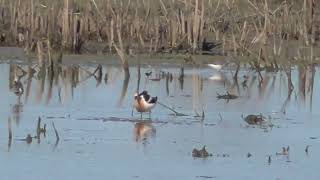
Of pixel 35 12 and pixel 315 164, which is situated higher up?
pixel 35 12

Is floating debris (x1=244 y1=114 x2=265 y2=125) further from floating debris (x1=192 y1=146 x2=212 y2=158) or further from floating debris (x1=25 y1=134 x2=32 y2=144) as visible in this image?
floating debris (x1=25 y1=134 x2=32 y2=144)

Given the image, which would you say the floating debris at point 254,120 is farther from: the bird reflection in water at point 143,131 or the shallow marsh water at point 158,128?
the bird reflection in water at point 143,131

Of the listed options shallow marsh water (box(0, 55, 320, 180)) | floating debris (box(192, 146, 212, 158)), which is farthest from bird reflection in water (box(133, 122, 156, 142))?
floating debris (box(192, 146, 212, 158))

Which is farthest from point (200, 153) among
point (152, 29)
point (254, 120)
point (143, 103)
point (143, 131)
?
point (152, 29)

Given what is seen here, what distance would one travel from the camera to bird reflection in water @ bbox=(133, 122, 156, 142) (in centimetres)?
1013

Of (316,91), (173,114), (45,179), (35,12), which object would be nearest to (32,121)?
(173,114)

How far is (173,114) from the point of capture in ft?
38.8

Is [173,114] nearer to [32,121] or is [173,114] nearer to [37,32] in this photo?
[32,121]

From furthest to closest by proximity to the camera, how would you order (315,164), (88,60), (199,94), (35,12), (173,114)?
1. (35,12)
2. (88,60)
3. (199,94)
4. (173,114)
5. (315,164)

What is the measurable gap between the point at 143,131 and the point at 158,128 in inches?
11.3

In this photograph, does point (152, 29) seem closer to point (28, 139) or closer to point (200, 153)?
point (28, 139)

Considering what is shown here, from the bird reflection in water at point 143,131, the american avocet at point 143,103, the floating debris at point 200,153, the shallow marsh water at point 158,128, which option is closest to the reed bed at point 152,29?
the shallow marsh water at point 158,128

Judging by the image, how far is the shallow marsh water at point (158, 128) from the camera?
866cm

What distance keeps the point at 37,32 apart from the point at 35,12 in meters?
0.80
